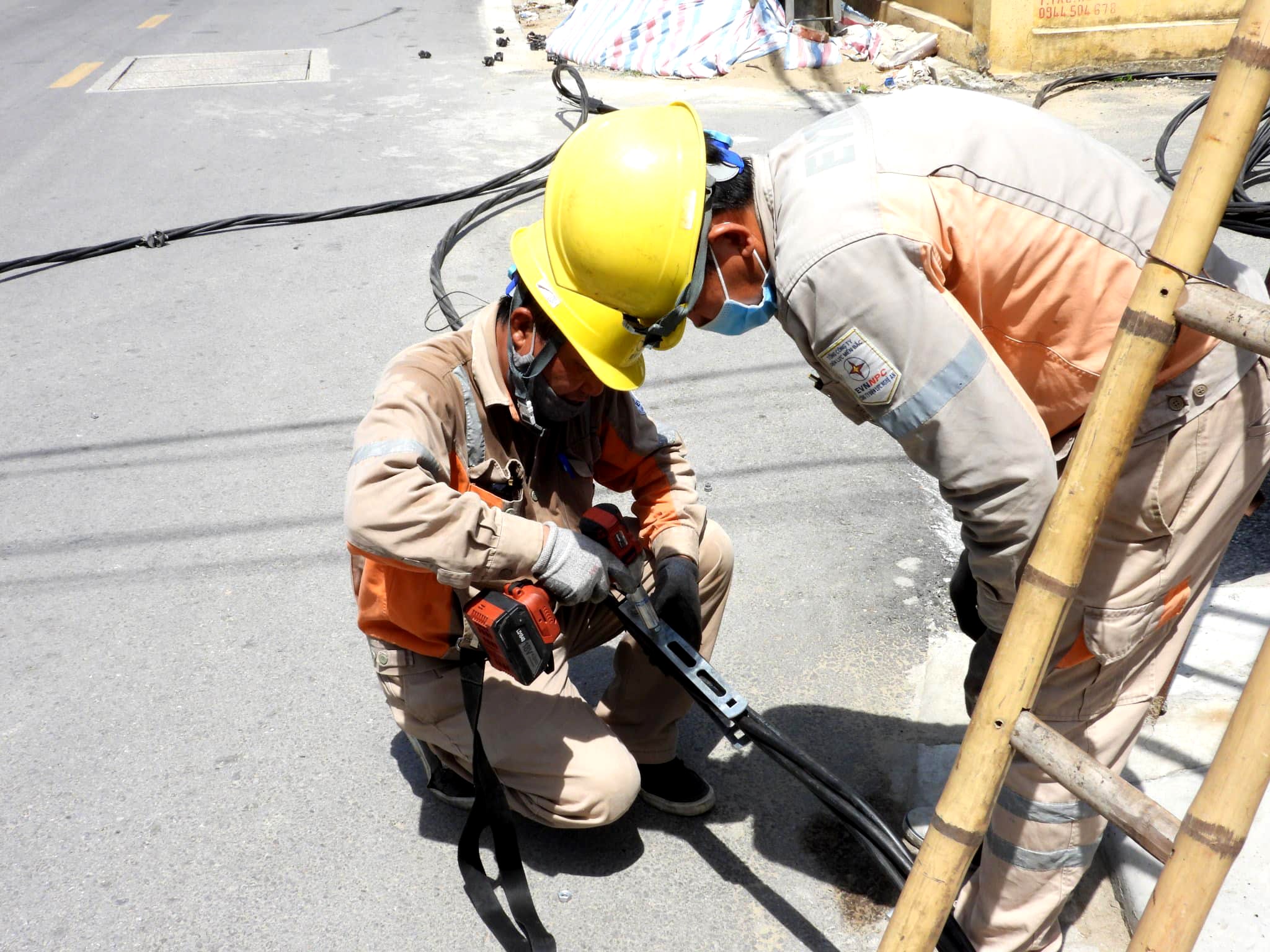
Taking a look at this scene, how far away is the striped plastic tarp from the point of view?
387 inches

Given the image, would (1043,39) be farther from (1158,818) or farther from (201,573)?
(1158,818)

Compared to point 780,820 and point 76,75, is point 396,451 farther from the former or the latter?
point 76,75

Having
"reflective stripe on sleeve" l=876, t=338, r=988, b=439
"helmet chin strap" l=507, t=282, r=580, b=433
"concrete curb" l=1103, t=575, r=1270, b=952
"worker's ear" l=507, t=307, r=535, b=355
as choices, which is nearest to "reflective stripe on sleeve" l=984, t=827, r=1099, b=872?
"concrete curb" l=1103, t=575, r=1270, b=952

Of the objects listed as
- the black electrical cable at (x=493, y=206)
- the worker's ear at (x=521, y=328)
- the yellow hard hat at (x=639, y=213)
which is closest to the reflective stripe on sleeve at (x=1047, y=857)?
the yellow hard hat at (x=639, y=213)

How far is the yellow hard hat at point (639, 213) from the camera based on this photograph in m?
1.92

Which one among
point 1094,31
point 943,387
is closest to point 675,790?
point 943,387

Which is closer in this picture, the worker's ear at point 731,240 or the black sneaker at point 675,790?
the worker's ear at point 731,240

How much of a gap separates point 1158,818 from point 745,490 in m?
2.71

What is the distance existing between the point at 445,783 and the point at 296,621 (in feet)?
3.33

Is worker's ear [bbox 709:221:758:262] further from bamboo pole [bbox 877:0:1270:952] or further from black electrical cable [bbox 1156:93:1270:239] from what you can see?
black electrical cable [bbox 1156:93:1270:239]

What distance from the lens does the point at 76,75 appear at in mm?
11422

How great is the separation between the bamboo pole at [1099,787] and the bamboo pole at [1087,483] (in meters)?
0.04

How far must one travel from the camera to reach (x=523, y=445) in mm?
2703

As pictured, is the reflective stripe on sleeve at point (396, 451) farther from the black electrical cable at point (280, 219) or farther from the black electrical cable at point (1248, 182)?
the black electrical cable at point (280, 219)
